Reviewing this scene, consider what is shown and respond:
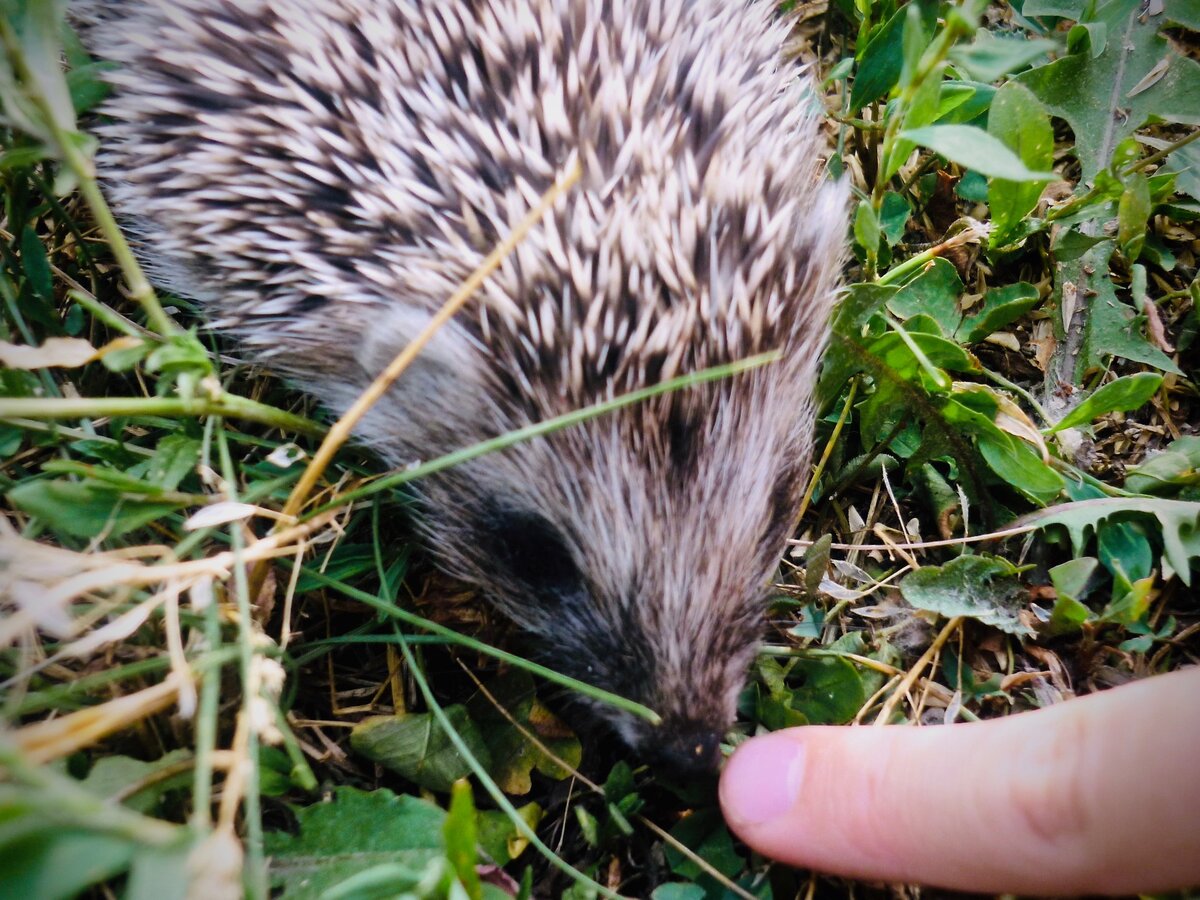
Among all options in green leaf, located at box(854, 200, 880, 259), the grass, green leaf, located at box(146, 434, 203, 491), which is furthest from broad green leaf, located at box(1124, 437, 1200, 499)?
green leaf, located at box(146, 434, 203, 491)

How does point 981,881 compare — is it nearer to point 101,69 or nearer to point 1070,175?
point 1070,175

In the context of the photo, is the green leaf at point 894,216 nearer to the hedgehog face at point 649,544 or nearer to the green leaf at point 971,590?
the hedgehog face at point 649,544

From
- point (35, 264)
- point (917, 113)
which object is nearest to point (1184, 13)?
point (917, 113)

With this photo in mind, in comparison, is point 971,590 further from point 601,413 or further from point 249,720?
point 249,720

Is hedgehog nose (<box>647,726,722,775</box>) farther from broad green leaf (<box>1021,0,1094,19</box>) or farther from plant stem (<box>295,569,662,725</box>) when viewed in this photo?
broad green leaf (<box>1021,0,1094,19</box>)

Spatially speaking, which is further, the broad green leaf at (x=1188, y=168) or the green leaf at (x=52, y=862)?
the broad green leaf at (x=1188, y=168)

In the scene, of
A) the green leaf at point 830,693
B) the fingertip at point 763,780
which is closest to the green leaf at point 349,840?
the fingertip at point 763,780

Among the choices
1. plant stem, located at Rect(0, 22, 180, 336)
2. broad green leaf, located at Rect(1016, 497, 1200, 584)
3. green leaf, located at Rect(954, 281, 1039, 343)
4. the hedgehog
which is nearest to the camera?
plant stem, located at Rect(0, 22, 180, 336)
